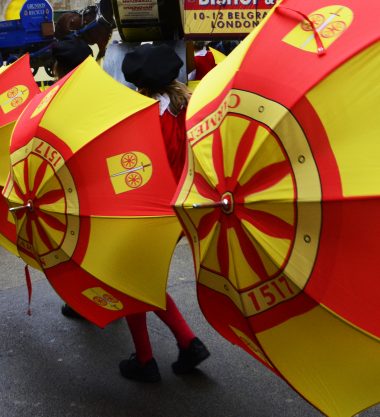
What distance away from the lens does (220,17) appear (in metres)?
5.19

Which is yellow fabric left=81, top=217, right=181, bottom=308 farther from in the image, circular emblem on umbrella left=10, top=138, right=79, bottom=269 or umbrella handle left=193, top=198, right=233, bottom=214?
umbrella handle left=193, top=198, right=233, bottom=214

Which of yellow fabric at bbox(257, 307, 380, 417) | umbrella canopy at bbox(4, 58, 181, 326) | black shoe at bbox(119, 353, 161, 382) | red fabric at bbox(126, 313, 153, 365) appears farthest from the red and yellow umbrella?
yellow fabric at bbox(257, 307, 380, 417)

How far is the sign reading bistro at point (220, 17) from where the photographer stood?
5164 millimetres

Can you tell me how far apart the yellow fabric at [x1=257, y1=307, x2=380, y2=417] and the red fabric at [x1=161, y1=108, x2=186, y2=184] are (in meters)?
1.51

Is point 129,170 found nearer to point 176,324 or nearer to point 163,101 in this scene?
point 163,101

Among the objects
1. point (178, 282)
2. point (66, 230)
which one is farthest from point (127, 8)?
point (66, 230)

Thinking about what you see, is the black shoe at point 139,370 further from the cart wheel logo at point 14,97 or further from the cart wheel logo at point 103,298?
the cart wheel logo at point 14,97

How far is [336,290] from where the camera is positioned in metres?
2.40

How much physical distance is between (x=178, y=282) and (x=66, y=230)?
8.50 feet

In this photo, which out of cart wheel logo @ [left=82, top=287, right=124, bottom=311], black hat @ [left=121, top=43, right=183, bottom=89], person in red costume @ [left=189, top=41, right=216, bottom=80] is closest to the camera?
cart wheel logo @ [left=82, top=287, right=124, bottom=311]

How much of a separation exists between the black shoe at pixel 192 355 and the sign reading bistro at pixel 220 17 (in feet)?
7.62

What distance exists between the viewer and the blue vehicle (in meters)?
14.0


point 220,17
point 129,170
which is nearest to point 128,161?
point 129,170

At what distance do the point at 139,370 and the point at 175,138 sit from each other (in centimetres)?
147
